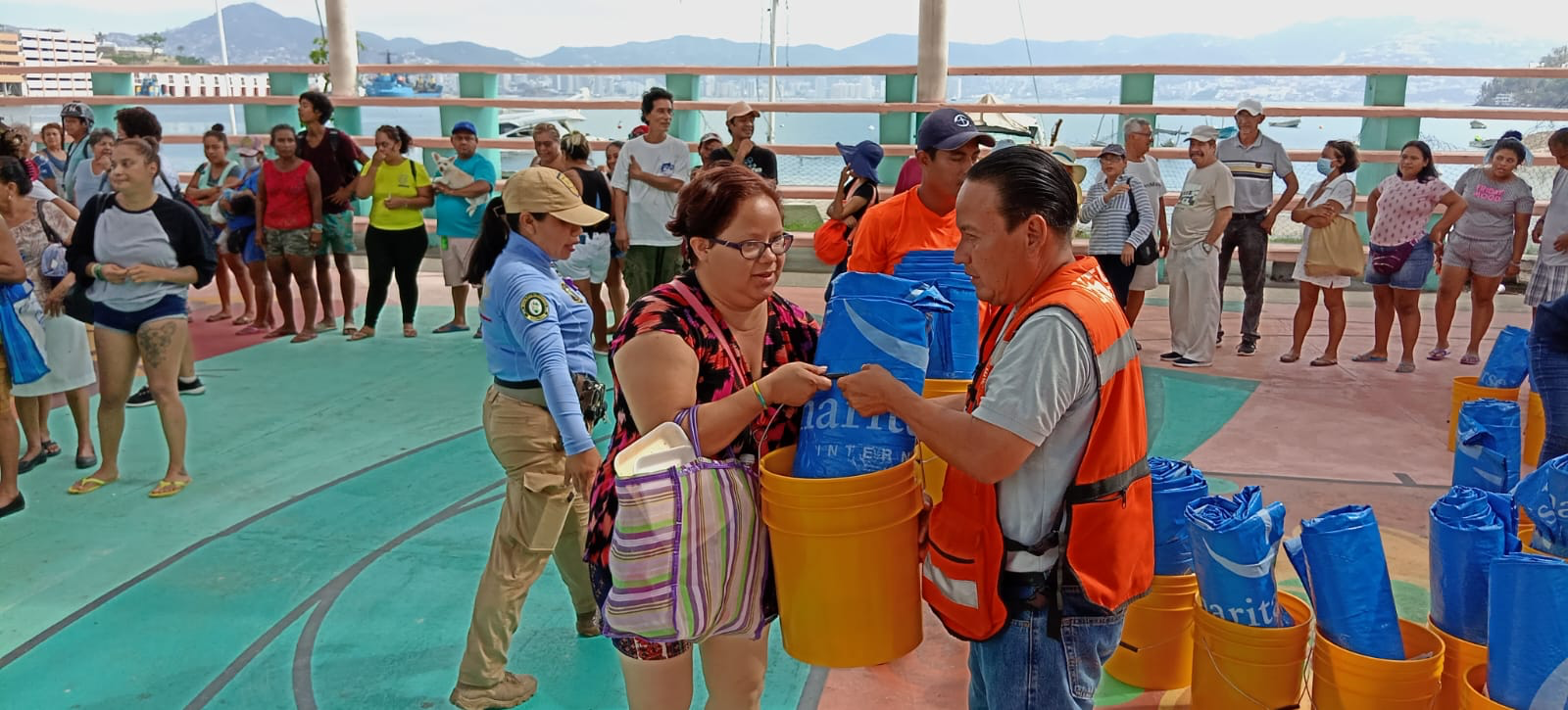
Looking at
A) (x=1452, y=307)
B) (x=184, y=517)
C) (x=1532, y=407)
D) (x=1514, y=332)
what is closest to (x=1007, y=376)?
(x=1514, y=332)

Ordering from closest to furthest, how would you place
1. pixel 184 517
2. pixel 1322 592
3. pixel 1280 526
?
pixel 1322 592 < pixel 1280 526 < pixel 184 517

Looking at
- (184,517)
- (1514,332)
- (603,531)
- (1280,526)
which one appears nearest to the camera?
(603,531)

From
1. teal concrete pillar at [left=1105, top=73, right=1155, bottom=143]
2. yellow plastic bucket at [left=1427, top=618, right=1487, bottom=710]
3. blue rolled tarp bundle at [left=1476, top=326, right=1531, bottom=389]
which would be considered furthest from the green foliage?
yellow plastic bucket at [left=1427, top=618, right=1487, bottom=710]

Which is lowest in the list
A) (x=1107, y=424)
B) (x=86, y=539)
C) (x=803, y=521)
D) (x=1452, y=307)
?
(x=86, y=539)

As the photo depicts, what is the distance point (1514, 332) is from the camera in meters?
5.09

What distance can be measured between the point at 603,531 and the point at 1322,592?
5.98 ft

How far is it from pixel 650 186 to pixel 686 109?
5216mm

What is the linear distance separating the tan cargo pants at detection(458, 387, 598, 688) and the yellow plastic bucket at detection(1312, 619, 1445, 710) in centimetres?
212

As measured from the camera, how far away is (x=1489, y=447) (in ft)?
11.9

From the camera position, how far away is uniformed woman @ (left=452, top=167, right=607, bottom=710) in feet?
11.6

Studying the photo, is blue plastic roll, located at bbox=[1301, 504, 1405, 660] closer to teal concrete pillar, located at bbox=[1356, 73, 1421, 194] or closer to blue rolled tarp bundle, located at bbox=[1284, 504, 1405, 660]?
blue rolled tarp bundle, located at bbox=[1284, 504, 1405, 660]

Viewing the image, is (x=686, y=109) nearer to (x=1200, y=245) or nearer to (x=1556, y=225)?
(x=1200, y=245)

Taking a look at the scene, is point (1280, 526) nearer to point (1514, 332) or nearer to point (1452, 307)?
point (1514, 332)

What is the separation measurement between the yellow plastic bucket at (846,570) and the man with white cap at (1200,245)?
6831mm
